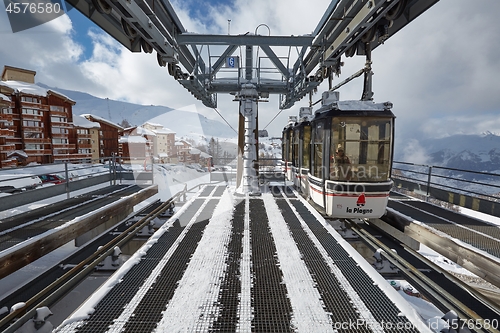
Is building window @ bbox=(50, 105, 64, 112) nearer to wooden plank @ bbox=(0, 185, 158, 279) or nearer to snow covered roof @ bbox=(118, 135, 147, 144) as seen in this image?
snow covered roof @ bbox=(118, 135, 147, 144)

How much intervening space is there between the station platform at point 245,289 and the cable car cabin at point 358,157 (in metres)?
1.16

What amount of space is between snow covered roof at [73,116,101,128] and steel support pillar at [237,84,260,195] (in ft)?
115

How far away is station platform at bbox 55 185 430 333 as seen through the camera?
240 cm

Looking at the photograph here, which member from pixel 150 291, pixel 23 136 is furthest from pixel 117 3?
pixel 23 136

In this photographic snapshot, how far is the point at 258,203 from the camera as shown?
7543 millimetres

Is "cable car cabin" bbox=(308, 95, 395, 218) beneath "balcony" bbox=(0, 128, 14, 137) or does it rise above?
beneath

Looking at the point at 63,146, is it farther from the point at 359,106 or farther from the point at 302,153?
the point at 359,106

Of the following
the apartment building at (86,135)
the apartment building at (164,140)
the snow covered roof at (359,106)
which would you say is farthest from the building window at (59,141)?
the snow covered roof at (359,106)

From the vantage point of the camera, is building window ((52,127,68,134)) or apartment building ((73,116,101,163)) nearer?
building window ((52,127,68,134))

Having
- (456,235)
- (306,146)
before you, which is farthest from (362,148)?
(306,146)

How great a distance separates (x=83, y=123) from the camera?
33812 millimetres

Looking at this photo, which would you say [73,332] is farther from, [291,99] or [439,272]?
[291,99]

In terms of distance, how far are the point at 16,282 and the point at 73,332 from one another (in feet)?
12.2

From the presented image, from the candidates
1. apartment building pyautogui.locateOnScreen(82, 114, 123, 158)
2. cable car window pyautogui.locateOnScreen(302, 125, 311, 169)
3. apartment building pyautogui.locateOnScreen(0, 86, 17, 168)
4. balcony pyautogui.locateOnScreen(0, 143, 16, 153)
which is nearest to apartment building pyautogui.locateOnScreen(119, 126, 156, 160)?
apartment building pyautogui.locateOnScreen(82, 114, 123, 158)
